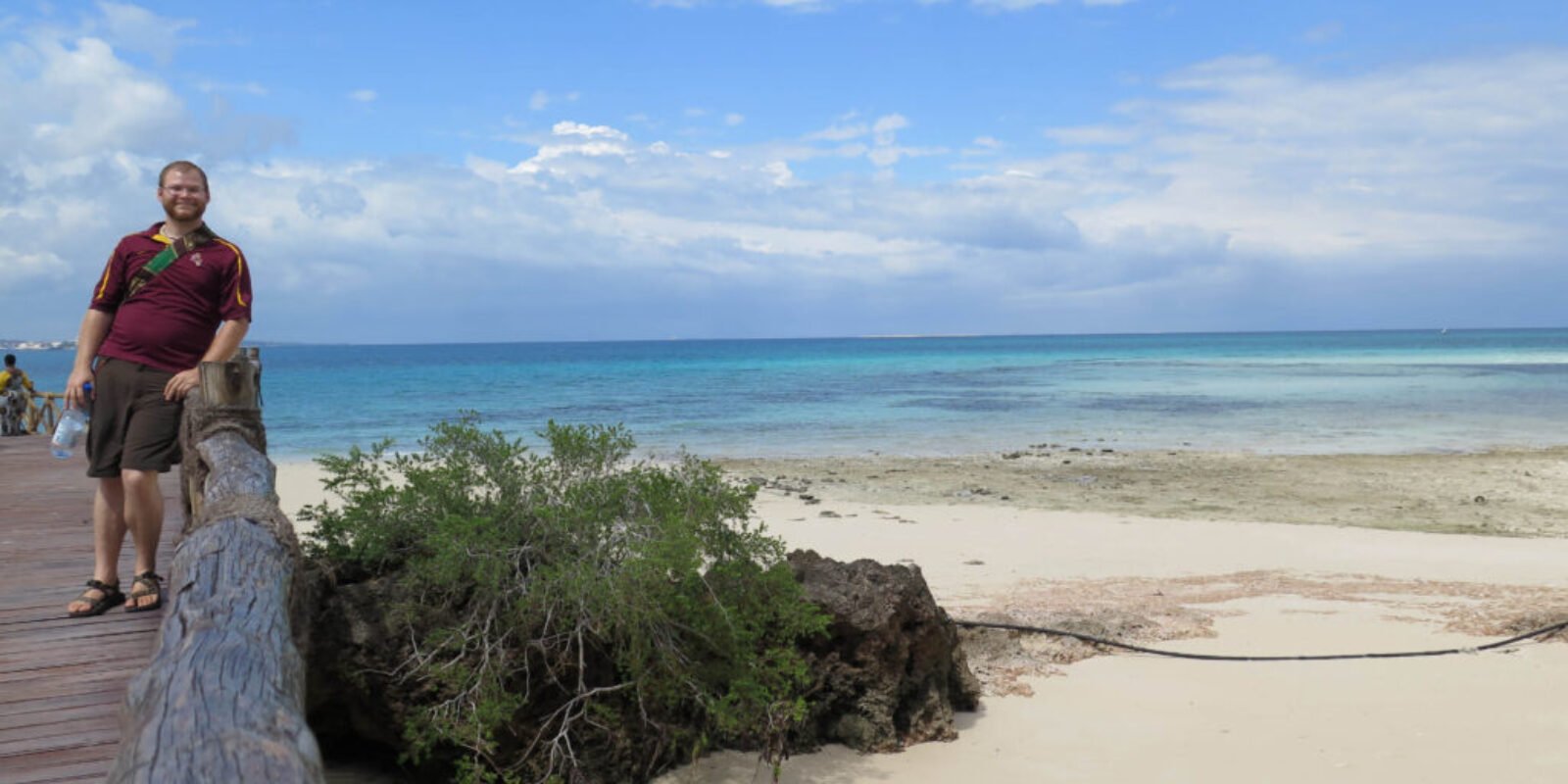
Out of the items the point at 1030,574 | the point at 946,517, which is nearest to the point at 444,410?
the point at 946,517

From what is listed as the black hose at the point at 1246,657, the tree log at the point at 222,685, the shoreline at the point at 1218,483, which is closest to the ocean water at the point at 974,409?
the shoreline at the point at 1218,483

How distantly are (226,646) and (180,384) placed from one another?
2.36 meters

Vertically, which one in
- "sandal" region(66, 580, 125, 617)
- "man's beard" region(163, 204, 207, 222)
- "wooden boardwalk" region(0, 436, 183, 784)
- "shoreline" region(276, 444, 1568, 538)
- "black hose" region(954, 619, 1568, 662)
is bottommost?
"shoreline" region(276, 444, 1568, 538)

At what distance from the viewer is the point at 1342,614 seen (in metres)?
8.30

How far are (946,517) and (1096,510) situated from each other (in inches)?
97.3

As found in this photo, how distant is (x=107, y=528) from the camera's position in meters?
4.82

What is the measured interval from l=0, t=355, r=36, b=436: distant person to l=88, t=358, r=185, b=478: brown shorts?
13.9m

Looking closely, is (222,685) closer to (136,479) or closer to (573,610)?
(573,610)

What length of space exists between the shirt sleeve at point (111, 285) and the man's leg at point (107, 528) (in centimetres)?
78

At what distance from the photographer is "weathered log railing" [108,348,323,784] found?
2.16m

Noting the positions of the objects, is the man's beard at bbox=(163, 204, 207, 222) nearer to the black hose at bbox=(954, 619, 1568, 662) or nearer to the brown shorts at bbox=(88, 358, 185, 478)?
the brown shorts at bbox=(88, 358, 185, 478)

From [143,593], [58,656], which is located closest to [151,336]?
[143,593]

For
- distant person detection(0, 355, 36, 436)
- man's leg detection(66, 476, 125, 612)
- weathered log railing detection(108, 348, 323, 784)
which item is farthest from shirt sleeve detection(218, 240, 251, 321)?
distant person detection(0, 355, 36, 436)

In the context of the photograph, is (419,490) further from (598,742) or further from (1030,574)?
(1030,574)
